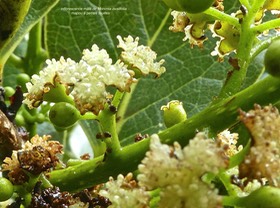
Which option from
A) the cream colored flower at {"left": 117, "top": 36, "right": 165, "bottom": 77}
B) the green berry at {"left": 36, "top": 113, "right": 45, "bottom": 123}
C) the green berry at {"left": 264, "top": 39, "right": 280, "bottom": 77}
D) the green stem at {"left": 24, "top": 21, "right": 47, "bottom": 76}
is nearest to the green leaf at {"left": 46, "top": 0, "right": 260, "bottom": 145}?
the green stem at {"left": 24, "top": 21, "right": 47, "bottom": 76}

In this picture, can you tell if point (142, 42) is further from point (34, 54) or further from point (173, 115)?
point (173, 115)

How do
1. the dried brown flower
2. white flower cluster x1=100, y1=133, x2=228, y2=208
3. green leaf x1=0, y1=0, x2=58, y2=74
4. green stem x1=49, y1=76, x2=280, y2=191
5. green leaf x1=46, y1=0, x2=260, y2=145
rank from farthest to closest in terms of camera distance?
green leaf x1=46, y1=0, x2=260, y2=145 → green leaf x1=0, y1=0, x2=58, y2=74 → the dried brown flower → green stem x1=49, y1=76, x2=280, y2=191 → white flower cluster x1=100, y1=133, x2=228, y2=208

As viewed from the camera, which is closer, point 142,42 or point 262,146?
point 262,146

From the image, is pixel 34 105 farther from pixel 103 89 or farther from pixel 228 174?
pixel 228 174

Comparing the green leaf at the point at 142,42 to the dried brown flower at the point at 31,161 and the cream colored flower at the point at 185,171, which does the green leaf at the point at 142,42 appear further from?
the cream colored flower at the point at 185,171

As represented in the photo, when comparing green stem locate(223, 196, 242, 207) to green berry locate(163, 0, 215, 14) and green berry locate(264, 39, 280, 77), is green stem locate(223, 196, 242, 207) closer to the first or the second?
green berry locate(264, 39, 280, 77)

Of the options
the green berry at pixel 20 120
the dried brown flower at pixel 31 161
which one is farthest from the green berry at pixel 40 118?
the dried brown flower at pixel 31 161

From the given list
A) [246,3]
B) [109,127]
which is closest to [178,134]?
[109,127]
